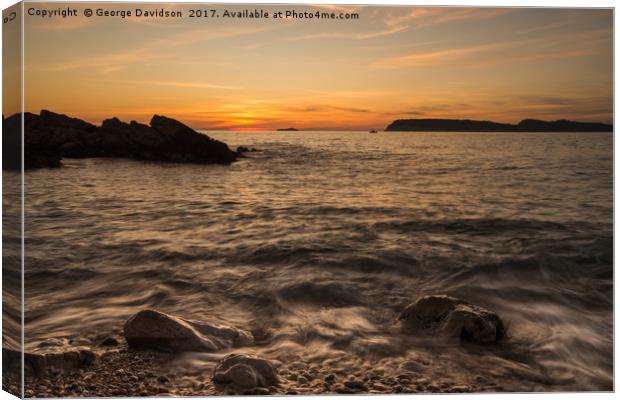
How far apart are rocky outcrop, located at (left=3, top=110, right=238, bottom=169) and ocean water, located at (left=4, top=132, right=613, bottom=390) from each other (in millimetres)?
127

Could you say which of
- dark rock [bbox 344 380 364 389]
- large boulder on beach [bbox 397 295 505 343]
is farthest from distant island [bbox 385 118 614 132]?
dark rock [bbox 344 380 364 389]

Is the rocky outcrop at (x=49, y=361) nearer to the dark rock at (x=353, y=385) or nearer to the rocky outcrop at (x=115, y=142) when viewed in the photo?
the rocky outcrop at (x=115, y=142)

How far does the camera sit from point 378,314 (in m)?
4.98

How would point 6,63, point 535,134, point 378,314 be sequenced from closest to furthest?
point 6,63 → point 378,314 → point 535,134

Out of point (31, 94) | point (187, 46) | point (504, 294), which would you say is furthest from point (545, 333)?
point (31, 94)

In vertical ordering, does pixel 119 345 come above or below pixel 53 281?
below

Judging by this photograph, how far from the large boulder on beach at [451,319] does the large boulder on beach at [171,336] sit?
1.18 meters

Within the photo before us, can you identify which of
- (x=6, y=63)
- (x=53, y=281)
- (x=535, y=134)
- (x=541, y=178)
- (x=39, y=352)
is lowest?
(x=39, y=352)

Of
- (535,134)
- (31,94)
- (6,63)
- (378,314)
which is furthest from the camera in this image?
(535,134)

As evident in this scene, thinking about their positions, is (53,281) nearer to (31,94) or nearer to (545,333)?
(31,94)

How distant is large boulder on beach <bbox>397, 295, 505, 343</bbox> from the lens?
4.65 metres

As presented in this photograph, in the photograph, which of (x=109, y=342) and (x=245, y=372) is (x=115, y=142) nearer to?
(x=109, y=342)

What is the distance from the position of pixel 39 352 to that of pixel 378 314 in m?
2.34

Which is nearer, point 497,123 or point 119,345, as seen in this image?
point 119,345
